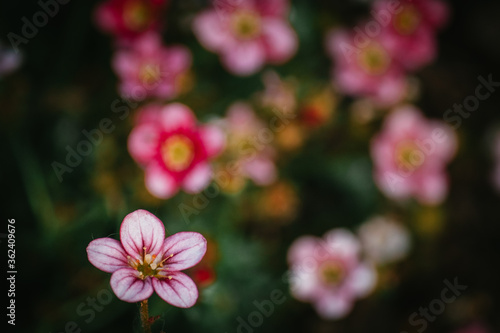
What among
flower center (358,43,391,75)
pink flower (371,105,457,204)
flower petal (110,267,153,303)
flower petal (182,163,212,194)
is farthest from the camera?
flower center (358,43,391,75)

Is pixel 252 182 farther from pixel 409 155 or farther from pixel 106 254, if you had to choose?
pixel 106 254

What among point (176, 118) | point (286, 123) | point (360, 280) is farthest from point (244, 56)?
point (360, 280)

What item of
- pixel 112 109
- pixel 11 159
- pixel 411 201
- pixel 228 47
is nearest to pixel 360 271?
pixel 411 201

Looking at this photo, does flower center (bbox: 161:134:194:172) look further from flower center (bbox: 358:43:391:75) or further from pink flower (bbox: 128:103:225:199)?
flower center (bbox: 358:43:391:75)

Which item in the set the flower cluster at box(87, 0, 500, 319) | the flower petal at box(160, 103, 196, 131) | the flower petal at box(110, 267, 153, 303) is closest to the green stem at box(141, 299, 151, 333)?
the flower petal at box(110, 267, 153, 303)

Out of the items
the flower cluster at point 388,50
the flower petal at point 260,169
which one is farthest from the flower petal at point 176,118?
the flower cluster at point 388,50
